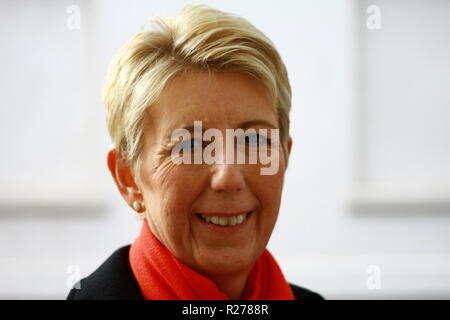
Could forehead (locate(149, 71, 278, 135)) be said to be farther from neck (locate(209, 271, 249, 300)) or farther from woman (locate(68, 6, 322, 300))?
neck (locate(209, 271, 249, 300))

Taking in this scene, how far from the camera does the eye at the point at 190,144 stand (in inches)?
36.7

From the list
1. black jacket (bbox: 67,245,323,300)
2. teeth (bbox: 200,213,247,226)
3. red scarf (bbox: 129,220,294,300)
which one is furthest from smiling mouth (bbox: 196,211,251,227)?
black jacket (bbox: 67,245,323,300)

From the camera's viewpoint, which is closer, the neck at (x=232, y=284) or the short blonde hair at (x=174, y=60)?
the short blonde hair at (x=174, y=60)

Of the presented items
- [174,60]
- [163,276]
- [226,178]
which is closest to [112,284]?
[163,276]

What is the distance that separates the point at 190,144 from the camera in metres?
0.94

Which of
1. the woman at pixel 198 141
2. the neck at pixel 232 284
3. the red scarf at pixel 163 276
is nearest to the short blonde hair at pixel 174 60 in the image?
the woman at pixel 198 141

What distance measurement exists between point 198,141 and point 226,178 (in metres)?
0.09

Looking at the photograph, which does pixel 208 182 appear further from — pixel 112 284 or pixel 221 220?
pixel 112 284

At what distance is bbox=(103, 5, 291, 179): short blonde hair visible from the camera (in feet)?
3.04

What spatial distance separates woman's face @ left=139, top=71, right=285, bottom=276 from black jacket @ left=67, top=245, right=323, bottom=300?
13 centimetres

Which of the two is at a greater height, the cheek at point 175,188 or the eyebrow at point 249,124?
the eyebrow at point 249,124

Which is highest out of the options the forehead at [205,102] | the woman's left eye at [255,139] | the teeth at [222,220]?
the forehead at [205,102]

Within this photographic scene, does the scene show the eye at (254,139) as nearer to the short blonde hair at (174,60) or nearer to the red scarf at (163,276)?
the short blonde hair at (174,60)
